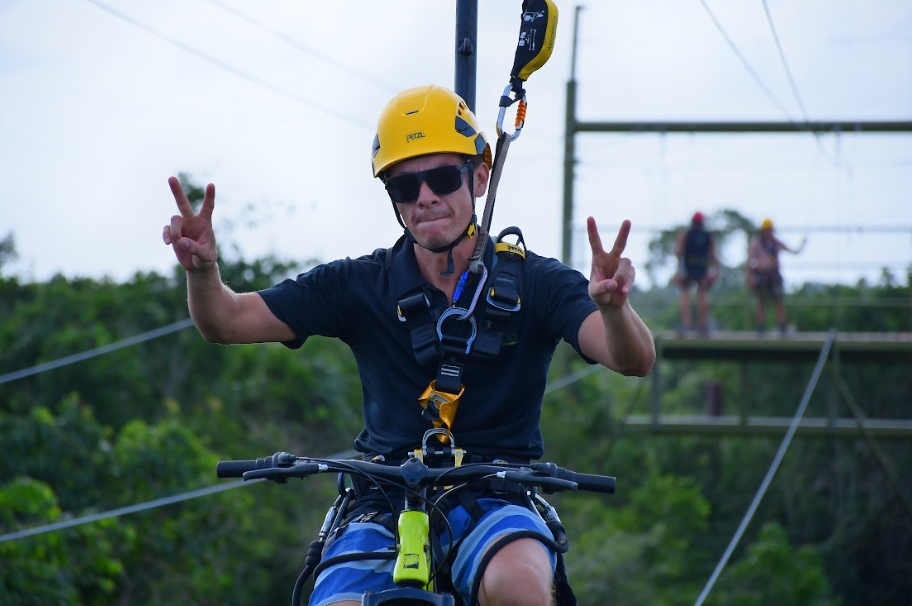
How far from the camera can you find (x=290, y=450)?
25.6 meters

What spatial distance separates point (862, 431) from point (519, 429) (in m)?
11.5

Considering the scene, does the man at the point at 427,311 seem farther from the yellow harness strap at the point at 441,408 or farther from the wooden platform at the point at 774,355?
the wooden platform at the point at 774,355

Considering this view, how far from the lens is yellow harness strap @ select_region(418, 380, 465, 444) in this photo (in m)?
3.91

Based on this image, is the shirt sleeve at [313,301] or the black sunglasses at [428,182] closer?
the black sunglasses at [428,182]

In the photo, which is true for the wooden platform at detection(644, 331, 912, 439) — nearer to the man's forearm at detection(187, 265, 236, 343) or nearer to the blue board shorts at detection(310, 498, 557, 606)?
the man's forearm at detection(187, 265, 236, 343)

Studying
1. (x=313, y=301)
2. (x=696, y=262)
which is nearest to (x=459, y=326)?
(x=313, y=301)

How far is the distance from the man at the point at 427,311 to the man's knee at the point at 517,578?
23 cm

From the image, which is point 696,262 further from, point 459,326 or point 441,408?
point 441,408

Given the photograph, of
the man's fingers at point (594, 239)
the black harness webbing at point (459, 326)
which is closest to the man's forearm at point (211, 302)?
the black harness webbing at point (459, 326)

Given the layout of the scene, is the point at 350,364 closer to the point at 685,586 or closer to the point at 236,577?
the point at 236,577

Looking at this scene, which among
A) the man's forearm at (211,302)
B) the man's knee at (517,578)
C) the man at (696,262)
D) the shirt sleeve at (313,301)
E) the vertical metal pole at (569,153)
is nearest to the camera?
the man's knee at (517,578)

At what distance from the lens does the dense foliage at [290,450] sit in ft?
54.4

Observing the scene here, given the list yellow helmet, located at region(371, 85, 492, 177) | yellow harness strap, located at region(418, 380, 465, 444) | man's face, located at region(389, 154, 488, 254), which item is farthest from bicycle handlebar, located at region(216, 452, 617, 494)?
yellow helmet, located at region(371, 85, 492, 177)

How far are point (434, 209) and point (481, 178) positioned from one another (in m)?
0.38
